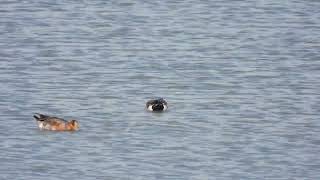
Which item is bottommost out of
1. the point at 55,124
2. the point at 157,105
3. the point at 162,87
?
the point at 55,124

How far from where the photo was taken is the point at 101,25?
1224 inches

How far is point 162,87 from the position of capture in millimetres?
25531

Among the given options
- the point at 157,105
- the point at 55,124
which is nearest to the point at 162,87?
the point at 157,105

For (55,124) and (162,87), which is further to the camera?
(162,87)

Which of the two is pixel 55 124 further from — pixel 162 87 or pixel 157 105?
pixel 162 87

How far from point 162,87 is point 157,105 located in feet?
6.74

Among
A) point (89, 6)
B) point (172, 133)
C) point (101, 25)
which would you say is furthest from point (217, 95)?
point (89, 6)

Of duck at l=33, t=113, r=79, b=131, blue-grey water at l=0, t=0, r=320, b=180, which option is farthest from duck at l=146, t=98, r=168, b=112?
duck at l=33, t=113, r=79, b=131

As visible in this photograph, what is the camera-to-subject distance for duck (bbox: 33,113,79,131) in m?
22.2

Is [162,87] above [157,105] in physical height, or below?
above

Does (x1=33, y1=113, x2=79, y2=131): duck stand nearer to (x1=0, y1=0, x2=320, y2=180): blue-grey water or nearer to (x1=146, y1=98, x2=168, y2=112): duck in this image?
(x1=0, y1=0, x2=320, y2=180): blue-grey water

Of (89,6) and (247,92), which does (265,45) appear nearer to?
(247,92)

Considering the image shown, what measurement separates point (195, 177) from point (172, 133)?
2739 millimetres

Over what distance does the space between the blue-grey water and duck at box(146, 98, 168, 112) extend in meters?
0.12
